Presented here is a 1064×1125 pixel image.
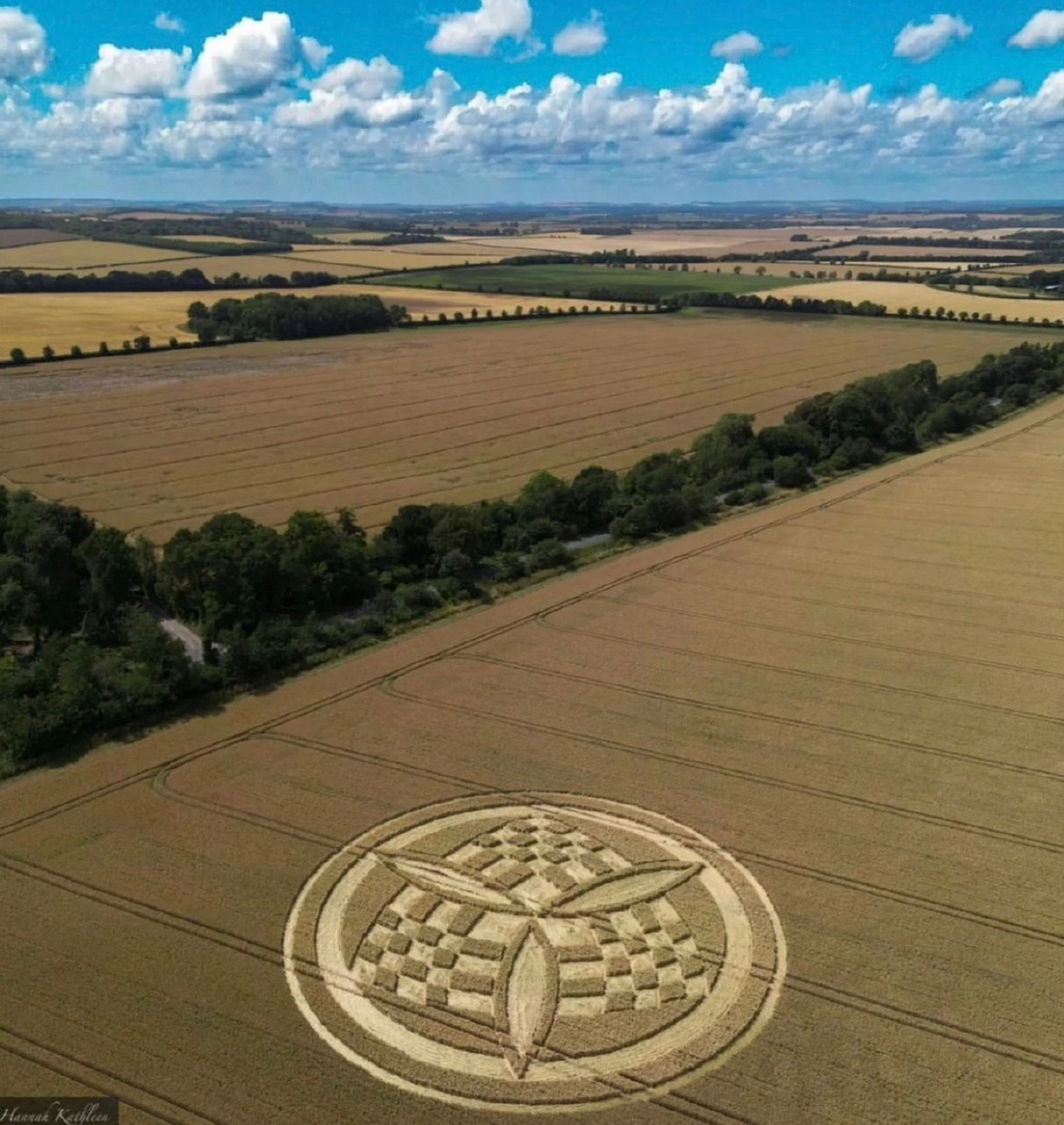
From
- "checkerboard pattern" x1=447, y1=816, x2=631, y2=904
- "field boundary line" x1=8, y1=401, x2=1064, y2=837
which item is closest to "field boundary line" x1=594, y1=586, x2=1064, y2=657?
"field boundary line" x1=8, y1=401, x2=1064, y2=837

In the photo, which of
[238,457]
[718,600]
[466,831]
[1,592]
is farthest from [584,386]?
[466,831]

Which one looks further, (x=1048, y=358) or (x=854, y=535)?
(x=1048, y=358)

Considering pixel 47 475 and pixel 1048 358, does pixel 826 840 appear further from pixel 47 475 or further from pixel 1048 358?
pixel 1048 358

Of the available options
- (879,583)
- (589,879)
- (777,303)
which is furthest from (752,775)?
(777,303)

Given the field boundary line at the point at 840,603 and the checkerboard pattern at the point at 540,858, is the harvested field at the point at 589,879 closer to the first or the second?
the checkerboard pattern at the point at 540,858

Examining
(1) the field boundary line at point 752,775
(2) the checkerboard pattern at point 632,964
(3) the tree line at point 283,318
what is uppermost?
(3) the tree line at point 283,318

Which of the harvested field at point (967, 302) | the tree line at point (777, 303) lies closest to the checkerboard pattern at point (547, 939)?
the harvested field at point (967, 302)
